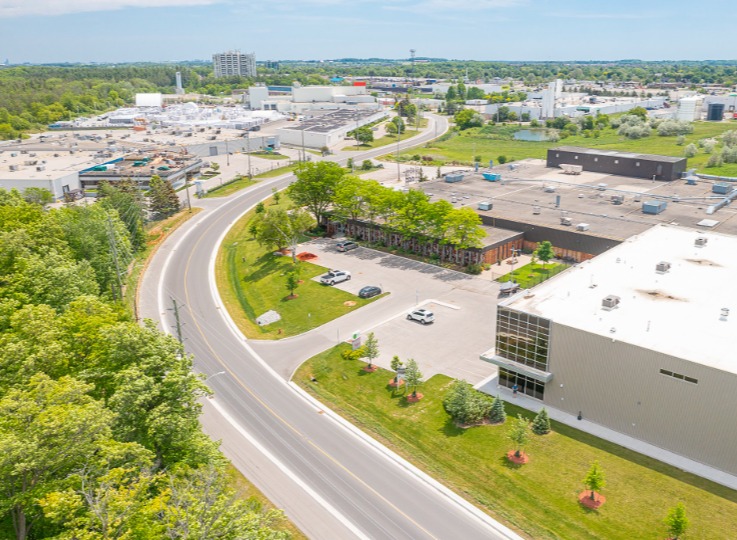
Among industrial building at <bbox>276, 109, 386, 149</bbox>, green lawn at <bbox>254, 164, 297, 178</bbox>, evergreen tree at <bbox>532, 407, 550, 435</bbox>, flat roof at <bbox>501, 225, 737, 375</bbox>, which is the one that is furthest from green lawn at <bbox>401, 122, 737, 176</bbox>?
evergreen tree at <bbox>532, 407, 550, 435</bbox>

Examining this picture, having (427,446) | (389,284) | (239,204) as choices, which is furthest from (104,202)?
(427,446)

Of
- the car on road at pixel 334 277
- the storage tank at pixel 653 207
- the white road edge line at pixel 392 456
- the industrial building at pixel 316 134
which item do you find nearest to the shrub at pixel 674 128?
the industrial building at pixel 316 134

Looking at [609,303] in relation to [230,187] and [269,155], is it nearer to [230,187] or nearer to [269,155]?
[230,187]

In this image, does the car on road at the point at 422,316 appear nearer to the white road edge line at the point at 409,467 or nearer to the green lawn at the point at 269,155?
the white road edge line at the point at 409,467

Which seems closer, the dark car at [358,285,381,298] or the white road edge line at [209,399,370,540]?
the white road edge line at [209,399,370,540]

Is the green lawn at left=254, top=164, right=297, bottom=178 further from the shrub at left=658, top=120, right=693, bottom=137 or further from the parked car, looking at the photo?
the shrub at left=658, top=120, right=693, bottom=137

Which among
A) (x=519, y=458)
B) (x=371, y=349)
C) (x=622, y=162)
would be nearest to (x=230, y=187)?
(x=622, y=162)
